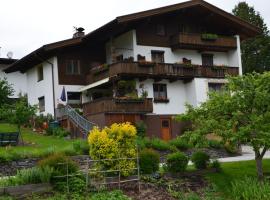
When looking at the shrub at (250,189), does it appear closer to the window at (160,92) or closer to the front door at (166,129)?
the front door at (166,129)

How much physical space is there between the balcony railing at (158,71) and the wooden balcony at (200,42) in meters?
1.75

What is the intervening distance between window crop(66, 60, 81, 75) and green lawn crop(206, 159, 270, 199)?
62.8ft

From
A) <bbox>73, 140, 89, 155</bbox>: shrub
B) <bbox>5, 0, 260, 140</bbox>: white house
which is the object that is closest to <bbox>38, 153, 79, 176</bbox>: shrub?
<bbox>73, 140, 89, 155</bbox>: shrub

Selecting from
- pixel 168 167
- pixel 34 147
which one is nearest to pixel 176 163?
pixel 168 167

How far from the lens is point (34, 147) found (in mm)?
29609

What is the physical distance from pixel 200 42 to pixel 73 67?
9.64 metres

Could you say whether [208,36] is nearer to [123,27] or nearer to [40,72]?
[123,27]

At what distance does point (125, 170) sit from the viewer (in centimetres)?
1866

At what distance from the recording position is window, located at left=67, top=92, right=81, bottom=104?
133 ft

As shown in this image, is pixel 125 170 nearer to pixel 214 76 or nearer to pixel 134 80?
pixel 134 80

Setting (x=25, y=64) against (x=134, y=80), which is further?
(x=25, y=64)

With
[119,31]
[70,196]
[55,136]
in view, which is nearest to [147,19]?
[119,31]

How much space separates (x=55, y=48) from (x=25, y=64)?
22.2 feet

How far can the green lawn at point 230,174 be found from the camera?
19466 mm
